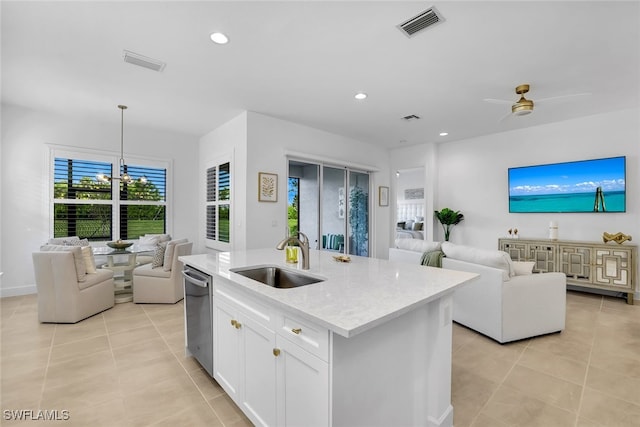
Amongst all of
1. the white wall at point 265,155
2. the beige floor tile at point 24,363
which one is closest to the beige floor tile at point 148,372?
the beige floor tile at point 24,363

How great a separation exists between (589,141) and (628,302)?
2.42 m

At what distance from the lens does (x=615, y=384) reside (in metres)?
2.14

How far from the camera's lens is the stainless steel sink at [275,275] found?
6.68 feet

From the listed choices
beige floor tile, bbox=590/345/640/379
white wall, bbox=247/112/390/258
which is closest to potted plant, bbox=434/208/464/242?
white wall, bbox=247/112/390/258

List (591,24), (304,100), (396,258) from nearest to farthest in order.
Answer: (591,24)
(304,100)
(396,258)

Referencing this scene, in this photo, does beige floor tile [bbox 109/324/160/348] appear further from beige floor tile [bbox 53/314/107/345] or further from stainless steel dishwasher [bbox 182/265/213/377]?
stainless steel dishwasher [bbox 182/265/213/377]

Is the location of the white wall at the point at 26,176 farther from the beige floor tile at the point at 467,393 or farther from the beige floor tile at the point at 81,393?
the beige floor tile at the point at 467,393

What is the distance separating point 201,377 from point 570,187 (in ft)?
18.9

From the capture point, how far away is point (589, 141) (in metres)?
4.47

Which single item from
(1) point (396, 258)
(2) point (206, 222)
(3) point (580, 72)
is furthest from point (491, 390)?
(2) point (206, 222)

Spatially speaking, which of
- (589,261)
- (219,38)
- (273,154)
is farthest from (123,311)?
(589,261)

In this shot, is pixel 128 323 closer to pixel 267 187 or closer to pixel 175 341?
pixel 175 341

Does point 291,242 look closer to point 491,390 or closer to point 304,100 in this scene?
point 491,390

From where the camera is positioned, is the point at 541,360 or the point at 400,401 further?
the point at 541,360
